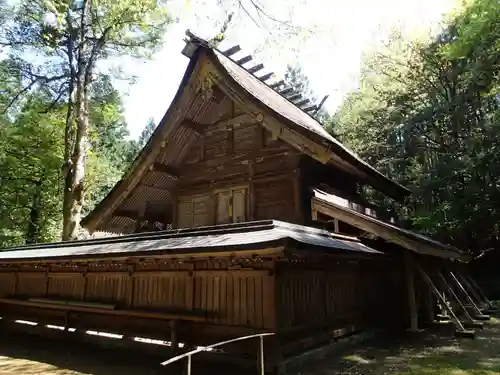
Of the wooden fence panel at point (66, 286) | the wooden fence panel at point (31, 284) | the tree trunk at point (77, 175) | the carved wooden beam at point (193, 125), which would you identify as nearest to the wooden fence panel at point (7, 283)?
the wooden fence panel at point (31, 284)

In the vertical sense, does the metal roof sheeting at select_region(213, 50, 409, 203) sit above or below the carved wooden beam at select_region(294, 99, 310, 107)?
below

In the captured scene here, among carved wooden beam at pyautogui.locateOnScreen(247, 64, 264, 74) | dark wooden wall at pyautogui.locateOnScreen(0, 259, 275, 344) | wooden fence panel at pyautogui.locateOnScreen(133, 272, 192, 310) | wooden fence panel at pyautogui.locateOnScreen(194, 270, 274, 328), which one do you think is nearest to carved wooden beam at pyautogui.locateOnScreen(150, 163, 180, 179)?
dark wooden wall at pyautogui.locateOnScreen(0, 259, 275, 344)

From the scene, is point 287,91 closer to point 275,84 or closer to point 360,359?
point 275,84

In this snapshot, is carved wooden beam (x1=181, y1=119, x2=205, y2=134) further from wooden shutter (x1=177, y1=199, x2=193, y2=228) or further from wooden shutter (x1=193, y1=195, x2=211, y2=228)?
wooden shutter (x1=177, y1=199, x2=193, y2=228)

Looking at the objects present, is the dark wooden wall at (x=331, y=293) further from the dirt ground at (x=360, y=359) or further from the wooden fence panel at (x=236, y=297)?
the dirt ground at (x=360, y=359)

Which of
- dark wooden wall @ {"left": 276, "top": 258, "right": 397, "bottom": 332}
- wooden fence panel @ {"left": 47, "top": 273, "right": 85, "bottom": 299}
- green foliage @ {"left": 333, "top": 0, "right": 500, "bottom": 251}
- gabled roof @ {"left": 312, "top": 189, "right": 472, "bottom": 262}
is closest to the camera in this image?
dark wooden wall @ {"left": 276, "top": 258, "right": 397, "bottom": 332}

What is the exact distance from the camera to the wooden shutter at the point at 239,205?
1022 cm

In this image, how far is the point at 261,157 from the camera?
1012 cm

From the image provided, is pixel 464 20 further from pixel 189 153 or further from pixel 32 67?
pixel 32 67

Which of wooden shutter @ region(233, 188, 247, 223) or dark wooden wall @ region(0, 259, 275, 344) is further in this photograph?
wooden shutter @ region(233, 188, 247, 223)

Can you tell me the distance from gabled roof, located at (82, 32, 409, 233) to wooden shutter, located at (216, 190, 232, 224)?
1915 millimetres

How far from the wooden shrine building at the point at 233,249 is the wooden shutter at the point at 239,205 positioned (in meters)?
0.04

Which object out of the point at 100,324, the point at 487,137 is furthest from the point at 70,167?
the point at 487,137

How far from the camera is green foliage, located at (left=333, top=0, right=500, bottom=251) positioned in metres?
15.5
